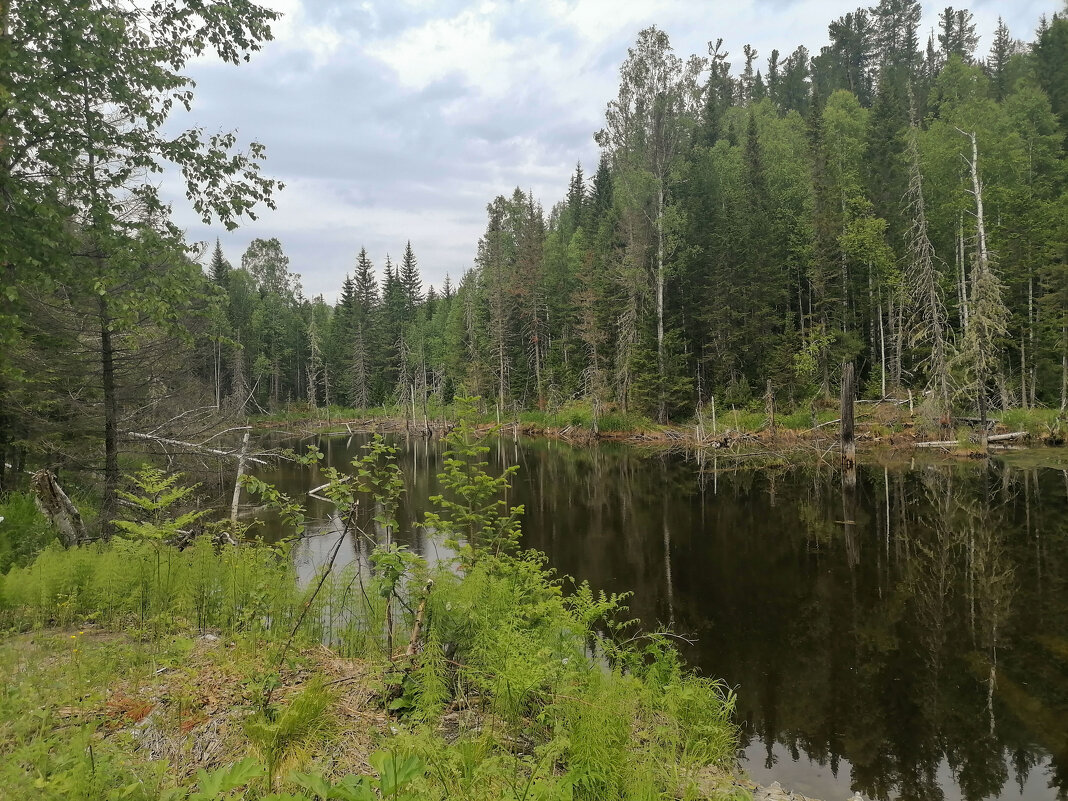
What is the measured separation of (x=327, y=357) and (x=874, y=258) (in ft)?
181

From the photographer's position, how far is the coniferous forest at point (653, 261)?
599 centimetres

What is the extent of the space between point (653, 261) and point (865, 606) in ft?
94.6

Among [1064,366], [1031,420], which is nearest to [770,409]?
[1031,420]

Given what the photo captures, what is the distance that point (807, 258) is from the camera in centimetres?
3459

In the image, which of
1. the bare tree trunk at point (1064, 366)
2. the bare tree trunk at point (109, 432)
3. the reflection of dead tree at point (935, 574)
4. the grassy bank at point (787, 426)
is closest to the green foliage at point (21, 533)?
the bare tree trunk at point (109, 432)

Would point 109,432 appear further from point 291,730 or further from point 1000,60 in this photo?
point 1000,60

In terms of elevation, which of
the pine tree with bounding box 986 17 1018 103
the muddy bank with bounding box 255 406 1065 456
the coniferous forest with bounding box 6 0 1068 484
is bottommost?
the muddy bank with bounding box 255 406 1065 456

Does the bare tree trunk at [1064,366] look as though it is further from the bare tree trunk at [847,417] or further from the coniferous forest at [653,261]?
the bare tree trunk at [847,417]

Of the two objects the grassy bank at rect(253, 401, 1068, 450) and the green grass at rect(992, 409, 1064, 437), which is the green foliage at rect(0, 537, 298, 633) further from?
the green grass at rect(992, 409, 1064, 437)

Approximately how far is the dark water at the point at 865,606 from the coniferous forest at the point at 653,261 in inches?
221

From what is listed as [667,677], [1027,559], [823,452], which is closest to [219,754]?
[667,677]

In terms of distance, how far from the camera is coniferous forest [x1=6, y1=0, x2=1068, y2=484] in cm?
599

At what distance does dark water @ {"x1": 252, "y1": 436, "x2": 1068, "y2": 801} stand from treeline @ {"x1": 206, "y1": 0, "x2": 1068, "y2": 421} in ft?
36.3

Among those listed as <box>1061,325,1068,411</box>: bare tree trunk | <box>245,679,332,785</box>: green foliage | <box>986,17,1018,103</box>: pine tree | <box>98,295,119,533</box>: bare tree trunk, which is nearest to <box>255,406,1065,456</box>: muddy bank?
<box>1061,325,1068,411</box>: bare tree trunk
